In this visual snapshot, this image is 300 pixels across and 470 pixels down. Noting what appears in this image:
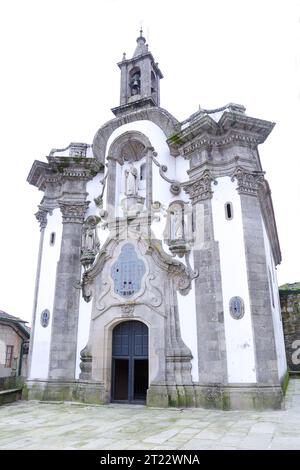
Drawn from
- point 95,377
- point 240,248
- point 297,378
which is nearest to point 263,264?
point 240,248

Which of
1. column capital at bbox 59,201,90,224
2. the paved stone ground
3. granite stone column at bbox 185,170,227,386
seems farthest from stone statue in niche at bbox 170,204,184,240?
the paved stone ground

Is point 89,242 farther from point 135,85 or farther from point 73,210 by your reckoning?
point 135,85

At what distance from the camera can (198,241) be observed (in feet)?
46.0

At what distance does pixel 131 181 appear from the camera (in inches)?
631

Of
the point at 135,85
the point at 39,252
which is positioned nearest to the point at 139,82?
the point at 135,85

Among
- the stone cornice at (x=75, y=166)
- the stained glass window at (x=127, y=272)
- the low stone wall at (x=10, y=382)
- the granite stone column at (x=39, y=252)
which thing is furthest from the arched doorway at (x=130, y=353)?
the stone cornice at (x=75, y=166)

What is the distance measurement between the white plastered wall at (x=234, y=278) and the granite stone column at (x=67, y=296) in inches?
250

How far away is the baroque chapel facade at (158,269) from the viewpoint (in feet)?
40.6

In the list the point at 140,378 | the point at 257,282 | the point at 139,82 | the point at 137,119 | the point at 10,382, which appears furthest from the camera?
the point at 139,82

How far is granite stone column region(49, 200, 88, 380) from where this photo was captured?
14.6 meters

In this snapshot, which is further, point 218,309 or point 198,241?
point 198,241

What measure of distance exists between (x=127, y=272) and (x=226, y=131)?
6.98m

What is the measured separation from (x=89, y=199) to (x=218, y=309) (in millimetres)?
8219
